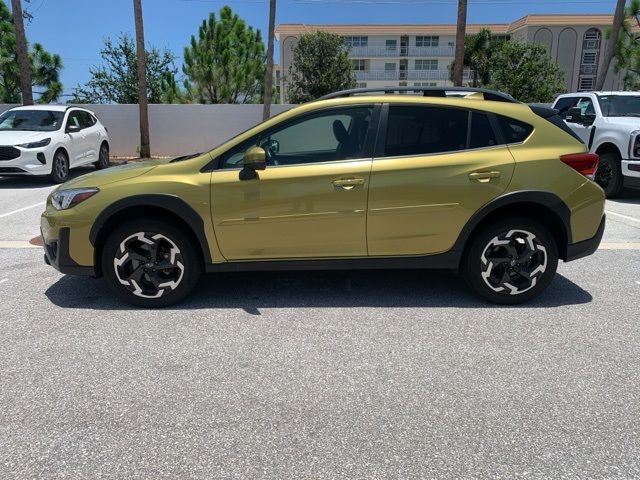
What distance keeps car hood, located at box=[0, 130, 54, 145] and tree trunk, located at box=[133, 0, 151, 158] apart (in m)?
5.78

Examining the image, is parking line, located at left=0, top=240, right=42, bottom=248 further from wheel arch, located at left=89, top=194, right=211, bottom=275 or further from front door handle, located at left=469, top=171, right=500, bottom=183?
front door handle, located at left=469, top=171, right=500, bottom=183

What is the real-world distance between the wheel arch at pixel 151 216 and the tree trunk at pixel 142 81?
46.6 feet

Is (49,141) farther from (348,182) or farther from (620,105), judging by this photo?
(620,105)

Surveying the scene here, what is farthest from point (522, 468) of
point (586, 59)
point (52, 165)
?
point (586, 59)

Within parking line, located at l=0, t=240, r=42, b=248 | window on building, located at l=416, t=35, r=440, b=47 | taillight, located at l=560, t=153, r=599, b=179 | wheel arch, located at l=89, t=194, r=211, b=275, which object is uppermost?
window on building, located at l=416, t=35, r=440, b=47

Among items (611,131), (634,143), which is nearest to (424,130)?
(634,143)

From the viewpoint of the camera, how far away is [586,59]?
2495 inches

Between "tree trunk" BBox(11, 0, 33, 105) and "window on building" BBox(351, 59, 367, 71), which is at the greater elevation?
"window on building" BBox(351, 59, 367, 71)

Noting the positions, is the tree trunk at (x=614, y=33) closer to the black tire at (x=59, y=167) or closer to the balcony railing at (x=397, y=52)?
the black tire at (x=59, y=167)

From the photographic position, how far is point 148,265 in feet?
14.0

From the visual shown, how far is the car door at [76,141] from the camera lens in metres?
12.4

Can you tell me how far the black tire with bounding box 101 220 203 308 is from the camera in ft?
13.8

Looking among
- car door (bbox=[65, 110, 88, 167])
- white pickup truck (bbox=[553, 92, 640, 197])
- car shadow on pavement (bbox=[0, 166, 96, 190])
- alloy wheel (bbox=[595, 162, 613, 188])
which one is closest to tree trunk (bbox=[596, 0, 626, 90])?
white pickup truck (bbox=[553, 92, 640, 197])

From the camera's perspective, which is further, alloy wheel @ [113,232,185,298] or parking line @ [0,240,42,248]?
parking line @ [0,240,42,248]
